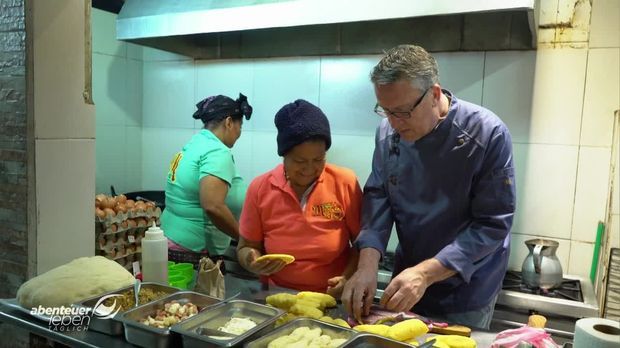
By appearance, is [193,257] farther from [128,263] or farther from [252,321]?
[252,321]

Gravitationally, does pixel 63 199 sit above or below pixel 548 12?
below

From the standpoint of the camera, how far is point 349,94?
2.67 meters

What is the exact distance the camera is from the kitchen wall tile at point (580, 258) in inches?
85.8

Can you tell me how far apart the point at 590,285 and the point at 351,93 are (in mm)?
1416

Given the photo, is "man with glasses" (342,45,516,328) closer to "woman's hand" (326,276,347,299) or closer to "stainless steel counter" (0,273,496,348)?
"woman's hand" (326,276,347,299)

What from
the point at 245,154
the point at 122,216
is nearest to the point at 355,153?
the point at 245,154

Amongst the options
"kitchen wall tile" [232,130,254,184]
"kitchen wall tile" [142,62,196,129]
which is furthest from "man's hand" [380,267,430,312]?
"kitchen wall tile" [142,62,196,129]

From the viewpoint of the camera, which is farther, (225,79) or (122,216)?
(225,79)

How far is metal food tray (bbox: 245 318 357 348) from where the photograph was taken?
1.06 m

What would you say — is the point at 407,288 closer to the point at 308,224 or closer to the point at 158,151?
the point at 308,224

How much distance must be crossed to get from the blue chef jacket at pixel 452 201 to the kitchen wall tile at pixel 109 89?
215 cm

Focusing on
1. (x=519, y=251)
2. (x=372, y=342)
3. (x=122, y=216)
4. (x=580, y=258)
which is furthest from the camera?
(x=519, y=251)

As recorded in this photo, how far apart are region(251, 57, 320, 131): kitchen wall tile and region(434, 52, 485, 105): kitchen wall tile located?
0.69 m

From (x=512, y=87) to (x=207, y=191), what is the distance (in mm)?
1429
